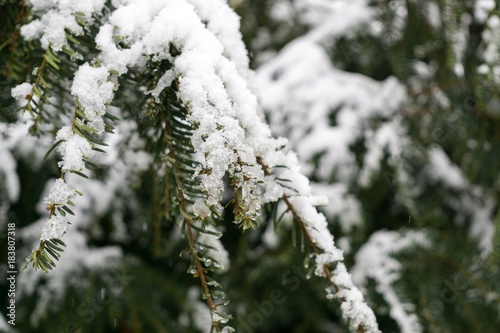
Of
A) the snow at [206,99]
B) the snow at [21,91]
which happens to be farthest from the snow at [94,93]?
the snow at [21,91]

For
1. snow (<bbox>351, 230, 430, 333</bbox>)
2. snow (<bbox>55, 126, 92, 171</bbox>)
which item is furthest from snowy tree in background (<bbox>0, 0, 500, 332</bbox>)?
snow (<bbox>55, 126, 92, 171</bbox>)

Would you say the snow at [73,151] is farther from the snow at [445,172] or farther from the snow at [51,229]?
the snow at [445,172]

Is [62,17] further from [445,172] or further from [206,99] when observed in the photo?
[445,172]

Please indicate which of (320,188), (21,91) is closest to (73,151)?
(21,91)

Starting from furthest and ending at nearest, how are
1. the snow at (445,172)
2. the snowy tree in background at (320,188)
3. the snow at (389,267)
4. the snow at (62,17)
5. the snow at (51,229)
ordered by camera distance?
the snow at (445,172) < the snow at (389,267) < the snowy tree in background at (320,188) < the snow at (62,17) < the snow at (51,229)

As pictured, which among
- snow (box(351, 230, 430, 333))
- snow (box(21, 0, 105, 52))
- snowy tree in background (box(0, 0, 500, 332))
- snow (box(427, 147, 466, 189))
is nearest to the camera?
snow (box(21, 0, 105, 52))

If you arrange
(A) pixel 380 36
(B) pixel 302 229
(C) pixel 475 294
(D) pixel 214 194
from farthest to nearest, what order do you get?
(A) pixel 380 36 < (C) pixel 475 294 < (B) pixel 302 229 < (D) pixel 214 194

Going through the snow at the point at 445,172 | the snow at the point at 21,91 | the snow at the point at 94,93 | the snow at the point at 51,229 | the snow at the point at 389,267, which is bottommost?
the snow at the point at 445,172

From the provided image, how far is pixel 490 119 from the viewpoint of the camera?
1.31 metres

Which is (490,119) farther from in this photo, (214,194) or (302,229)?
(214,194)

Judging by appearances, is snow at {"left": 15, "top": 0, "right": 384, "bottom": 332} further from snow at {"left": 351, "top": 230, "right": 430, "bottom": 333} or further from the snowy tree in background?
snow at {"left": 351, "top": 230, "right": 430, "bottom": 333}

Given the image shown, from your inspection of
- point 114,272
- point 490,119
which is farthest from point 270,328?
point 490,119

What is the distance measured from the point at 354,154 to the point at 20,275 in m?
0.99

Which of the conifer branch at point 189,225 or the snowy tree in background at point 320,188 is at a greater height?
the conifer branch at point 189,225
